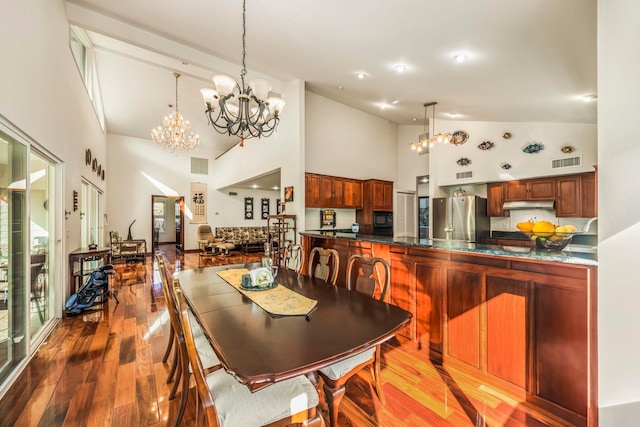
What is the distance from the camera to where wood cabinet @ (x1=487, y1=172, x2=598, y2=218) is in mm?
4242

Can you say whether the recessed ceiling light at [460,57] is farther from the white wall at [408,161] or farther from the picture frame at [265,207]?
the picture frame at [265,207]

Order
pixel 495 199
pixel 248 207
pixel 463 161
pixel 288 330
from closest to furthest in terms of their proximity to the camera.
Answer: pixel 288 330
pixel 495 199
pixel 463 161
pixel 248 207

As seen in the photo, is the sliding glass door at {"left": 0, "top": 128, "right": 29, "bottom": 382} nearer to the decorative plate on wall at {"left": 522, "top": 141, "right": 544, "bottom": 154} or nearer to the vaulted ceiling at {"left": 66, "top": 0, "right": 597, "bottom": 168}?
the vaulted ceiling at {"left": 66, "top": 0, "right": 597, "bottom": 168}

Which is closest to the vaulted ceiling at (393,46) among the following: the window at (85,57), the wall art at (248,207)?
the window at (85,57)

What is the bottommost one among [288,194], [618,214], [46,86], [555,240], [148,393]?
[148,393]

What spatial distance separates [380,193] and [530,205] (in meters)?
2.73

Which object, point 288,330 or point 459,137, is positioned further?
point 459,137

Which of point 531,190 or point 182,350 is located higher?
point 531,190

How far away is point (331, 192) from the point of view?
17.4 ft

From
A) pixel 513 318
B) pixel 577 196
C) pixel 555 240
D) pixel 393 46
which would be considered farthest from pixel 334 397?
pixel 577 196

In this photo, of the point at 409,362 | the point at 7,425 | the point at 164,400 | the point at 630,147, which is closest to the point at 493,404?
the point at 409,362

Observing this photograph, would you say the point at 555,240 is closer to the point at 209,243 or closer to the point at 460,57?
the point at 460,57

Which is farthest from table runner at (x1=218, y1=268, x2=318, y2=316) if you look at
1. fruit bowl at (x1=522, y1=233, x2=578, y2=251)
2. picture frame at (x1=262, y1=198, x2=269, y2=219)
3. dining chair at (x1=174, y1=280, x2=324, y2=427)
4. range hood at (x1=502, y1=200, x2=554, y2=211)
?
picture frame at (x1=262, y1=198, x2=269, y2=219)

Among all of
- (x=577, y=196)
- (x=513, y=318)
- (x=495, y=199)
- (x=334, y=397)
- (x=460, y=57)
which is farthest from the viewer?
(x=495, y=199)
